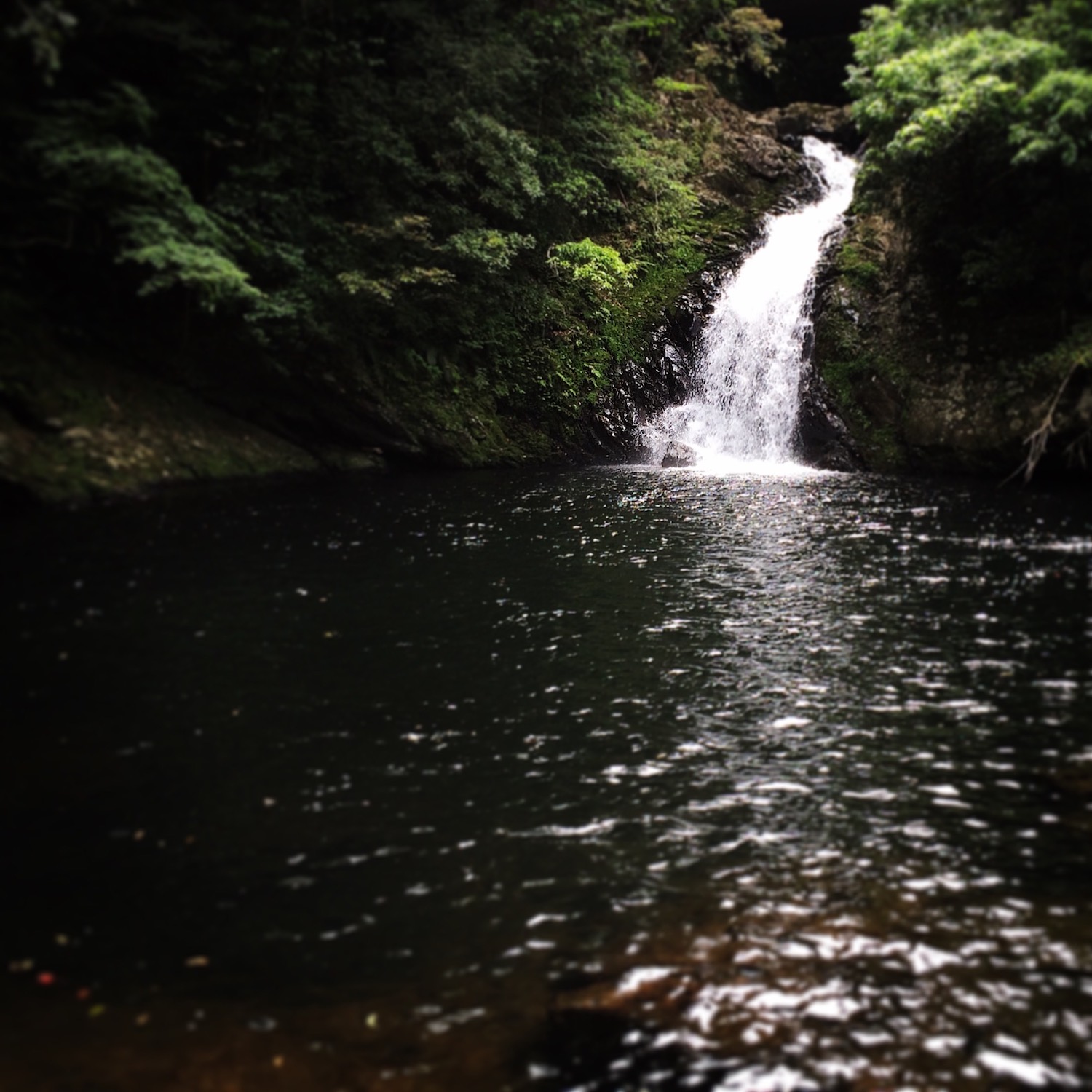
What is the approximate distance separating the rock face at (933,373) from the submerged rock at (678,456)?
3562 mm

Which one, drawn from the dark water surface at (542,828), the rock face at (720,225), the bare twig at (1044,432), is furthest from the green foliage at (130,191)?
the bare twig at (1044,432)

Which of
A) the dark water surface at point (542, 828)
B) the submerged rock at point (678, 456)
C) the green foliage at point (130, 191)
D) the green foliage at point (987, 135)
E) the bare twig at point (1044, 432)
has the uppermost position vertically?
the green foliage at point (987, 135)

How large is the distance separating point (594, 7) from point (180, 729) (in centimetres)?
2128

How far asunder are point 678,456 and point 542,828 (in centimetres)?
1729

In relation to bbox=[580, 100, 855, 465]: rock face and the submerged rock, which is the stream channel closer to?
the submerged rock

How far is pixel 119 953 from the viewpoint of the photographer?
436 centimetres

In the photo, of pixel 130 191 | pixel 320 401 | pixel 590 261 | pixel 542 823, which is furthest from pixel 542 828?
pixel 590 261

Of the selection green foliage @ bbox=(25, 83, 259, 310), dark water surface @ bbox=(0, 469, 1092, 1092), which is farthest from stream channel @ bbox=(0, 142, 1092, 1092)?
green foliage @ bbox=(25, 83, 259, 310)

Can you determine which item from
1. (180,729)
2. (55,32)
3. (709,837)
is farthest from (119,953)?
(55,32)

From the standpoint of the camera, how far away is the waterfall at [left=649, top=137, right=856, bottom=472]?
2169 centimetres

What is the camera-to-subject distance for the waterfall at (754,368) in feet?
71.2

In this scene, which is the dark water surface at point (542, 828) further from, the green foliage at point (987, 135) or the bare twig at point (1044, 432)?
the green foliage at point (987, 135)

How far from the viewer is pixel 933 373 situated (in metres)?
19.5

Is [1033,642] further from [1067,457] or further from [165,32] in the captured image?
[165,32]
